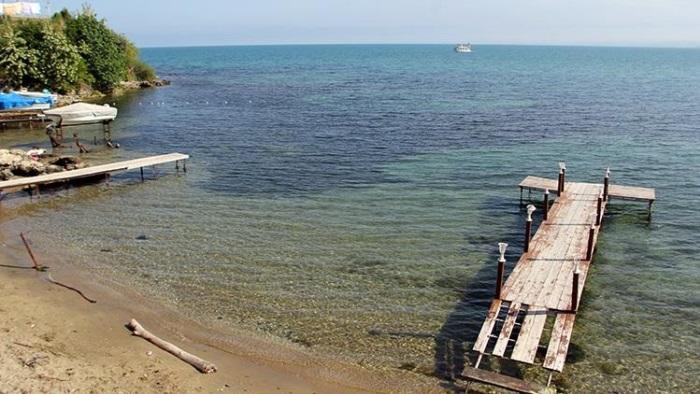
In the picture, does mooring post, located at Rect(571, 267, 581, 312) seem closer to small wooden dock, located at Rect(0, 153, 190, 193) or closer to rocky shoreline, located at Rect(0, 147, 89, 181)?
small wooden dock, located at Rect(0, 153, 190, 193)

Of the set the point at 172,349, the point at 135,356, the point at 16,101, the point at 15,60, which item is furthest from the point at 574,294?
the point at 15,60

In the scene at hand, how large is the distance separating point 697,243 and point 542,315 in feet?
37.5

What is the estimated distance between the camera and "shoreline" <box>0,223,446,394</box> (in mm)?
12953

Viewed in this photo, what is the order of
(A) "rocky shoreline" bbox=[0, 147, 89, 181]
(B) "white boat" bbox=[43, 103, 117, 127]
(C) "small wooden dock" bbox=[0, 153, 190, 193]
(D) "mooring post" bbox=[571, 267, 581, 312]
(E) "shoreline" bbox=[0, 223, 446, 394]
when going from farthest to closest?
(B) "white boat" bbox=[43, 103, 117, 127] < (A) "rocky shoreline" bbox=[0, 147, 89, 181] < (C) "small wooden dock" bbox=[0, 153, 190, 193] < (D) "mooring post" bbox=[571, 267, 581, 312] < (E) "shoreline" bbox=[0, 223, 446, 394]

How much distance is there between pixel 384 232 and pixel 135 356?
1209cm

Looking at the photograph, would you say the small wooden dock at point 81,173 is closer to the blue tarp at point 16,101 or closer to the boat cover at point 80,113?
the boat cover at point 80,113

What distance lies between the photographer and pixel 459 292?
18328mm

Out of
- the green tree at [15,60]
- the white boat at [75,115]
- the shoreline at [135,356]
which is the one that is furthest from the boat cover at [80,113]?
the shoreline at [135,356]

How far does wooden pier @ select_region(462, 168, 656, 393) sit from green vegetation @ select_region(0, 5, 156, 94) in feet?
201

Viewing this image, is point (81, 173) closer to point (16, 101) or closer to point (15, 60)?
point (16, 101)

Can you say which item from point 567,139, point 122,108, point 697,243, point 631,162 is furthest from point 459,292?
point 122,108

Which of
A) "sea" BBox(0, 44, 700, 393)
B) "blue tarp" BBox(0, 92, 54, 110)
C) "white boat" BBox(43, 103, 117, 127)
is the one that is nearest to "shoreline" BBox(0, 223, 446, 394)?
"sea" BBox(0, 44, 700, 393)

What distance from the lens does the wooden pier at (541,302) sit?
13.7 metres

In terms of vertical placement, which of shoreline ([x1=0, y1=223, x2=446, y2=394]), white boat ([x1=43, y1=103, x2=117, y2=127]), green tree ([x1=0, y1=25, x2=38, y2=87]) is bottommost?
shoreline ([x1=0, y1=223, x2=446, y2=394])
